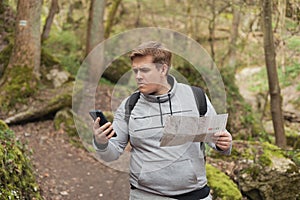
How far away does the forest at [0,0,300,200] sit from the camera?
9.36 feet

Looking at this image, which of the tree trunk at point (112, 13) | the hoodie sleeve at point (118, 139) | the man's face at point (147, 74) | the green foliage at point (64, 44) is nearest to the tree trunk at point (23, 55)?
the green foliage at point (64, 44)

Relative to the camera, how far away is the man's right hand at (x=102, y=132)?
2.29 meters

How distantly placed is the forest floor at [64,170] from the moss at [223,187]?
1.46 m

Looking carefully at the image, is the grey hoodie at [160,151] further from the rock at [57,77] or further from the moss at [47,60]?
the moss at [47,60]

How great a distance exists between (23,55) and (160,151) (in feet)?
23.7

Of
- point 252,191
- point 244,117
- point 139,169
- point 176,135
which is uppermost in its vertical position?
point 176,135

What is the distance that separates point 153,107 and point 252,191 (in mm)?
3832

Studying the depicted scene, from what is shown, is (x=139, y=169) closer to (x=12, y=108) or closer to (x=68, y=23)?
(x=12, y=108)

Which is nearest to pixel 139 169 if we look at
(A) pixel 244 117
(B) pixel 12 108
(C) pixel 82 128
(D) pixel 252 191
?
(C) pixel 82 128

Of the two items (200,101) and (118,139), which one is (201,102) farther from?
(118,139)

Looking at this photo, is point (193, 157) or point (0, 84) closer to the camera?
point (193, 157)

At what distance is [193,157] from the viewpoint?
2455 millimetres

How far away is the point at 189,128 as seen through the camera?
7.35ft

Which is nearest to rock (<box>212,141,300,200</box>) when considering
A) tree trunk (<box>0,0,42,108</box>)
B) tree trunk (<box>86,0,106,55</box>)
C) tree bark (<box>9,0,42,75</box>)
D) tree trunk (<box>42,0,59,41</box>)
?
tree trunk (<box>0,0,42,108</box>)
